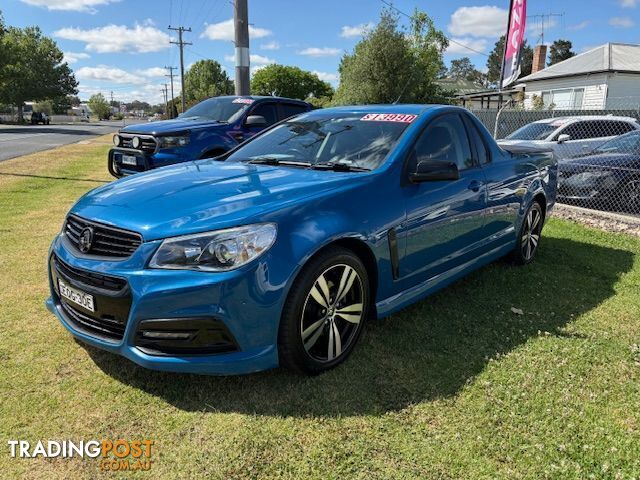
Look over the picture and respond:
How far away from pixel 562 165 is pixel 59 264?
8.19 meters

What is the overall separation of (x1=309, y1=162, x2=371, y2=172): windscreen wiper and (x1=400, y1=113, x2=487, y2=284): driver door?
0.35 metres

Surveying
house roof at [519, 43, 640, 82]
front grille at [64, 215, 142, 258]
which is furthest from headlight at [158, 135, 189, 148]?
house roof at [519, 43, 640, 82]

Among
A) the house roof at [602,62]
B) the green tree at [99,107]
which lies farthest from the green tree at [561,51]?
the green tree at [99,107]

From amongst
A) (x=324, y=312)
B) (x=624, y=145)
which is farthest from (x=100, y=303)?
(x=624, y=145)

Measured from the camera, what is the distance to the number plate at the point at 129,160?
7314 millimetres

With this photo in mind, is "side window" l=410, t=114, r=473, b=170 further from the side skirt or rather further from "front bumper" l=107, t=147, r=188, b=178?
"front bumper" l=107, t=147, r=188, b=178

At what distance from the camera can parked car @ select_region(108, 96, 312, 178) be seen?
7188 mm

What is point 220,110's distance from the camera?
27.7 ft

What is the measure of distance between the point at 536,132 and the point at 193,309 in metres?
11.2

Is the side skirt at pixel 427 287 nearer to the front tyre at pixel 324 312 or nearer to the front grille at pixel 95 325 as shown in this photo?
the front tyre at pixel 324 312

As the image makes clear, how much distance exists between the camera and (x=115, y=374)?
2918 millimetres

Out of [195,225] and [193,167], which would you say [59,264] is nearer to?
[195,225]

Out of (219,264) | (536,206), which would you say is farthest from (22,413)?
(536,206)

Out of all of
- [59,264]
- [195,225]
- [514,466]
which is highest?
[195,225]
